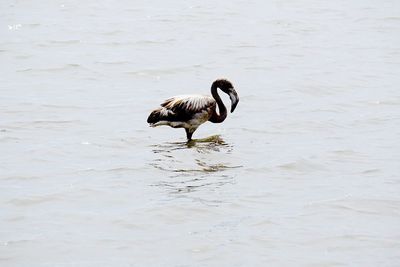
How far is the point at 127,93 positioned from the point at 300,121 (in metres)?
3.56

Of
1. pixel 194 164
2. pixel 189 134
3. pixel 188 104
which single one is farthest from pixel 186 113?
pixel 194 164

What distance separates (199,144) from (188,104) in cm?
63

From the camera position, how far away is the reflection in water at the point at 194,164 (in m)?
11.2

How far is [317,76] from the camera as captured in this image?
18484mm

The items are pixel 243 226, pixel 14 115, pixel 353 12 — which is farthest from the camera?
pixel 353 12

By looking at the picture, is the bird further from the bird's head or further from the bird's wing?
the bird's head

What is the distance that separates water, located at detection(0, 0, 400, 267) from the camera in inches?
360

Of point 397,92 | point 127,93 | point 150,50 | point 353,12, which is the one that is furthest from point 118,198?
point 353,12

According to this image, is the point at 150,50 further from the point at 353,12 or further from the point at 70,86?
the point at 353,12

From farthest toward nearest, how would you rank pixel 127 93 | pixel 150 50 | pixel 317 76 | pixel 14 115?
pixel 150 50 → pixel 317 76 → pixel 127 93 → pixel 14 115

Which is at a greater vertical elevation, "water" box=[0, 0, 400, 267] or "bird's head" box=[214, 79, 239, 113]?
"bird's head" box=[214, 79, 239, 113]

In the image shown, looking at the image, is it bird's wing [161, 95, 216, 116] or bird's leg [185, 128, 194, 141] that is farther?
bird's leg [185, 128, 194, 141]

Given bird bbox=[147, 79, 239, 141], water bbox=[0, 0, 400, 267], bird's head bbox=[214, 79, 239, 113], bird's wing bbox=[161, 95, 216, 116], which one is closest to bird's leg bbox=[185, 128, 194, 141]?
bird bbox=[147, 79, 239, 141]

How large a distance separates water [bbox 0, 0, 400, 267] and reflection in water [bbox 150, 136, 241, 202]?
4 cm
